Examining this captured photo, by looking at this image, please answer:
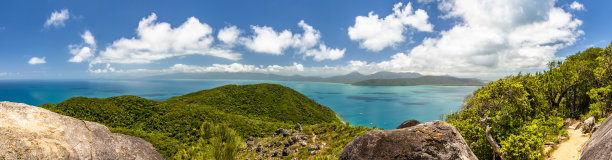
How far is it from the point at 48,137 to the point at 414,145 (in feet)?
51.3

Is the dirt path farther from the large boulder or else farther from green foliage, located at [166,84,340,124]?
green foliage, located at [166,84,340,124]

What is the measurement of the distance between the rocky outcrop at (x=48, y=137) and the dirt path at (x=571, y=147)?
26230 millimetres

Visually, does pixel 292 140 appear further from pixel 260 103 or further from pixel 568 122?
pixel 260 103

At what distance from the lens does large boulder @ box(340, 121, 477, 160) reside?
10.5 meters

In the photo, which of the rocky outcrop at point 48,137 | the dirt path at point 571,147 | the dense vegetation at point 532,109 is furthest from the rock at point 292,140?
the dirt path at point 571,147

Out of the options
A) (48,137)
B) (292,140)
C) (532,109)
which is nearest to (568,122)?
(532,109)

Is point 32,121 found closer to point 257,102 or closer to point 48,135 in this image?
point 48,135

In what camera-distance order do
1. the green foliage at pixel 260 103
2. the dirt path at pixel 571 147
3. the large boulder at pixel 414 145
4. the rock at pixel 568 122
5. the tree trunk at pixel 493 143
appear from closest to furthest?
the large boulder at pixel 414 145, the tree trunk at pixel 493 143, the dirt path at pixel 571 147, the rock at pixel 568 122, the green foliage at pixel 260 103

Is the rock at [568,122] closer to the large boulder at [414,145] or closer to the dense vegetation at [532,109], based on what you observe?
the dense vegetation at [532,109]

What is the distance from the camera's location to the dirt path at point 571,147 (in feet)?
44.7

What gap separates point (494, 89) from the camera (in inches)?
814

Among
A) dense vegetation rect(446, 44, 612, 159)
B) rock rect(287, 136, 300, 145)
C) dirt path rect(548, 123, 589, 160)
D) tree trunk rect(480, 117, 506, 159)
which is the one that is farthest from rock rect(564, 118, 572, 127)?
rock rect(287, 136, 300, 145)

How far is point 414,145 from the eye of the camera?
35.2 feet

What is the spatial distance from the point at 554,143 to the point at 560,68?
14.7m
